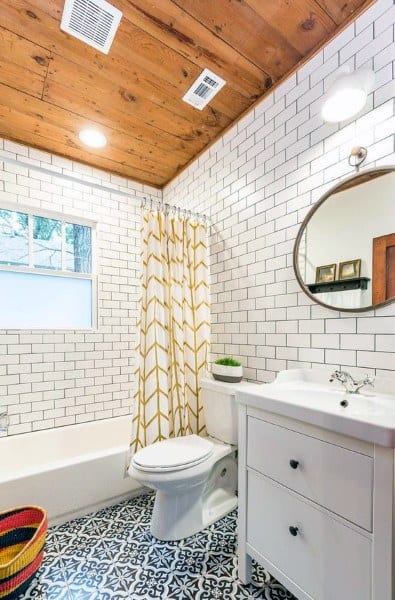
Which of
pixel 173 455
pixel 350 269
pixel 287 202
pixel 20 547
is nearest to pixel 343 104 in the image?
pixel 287 202

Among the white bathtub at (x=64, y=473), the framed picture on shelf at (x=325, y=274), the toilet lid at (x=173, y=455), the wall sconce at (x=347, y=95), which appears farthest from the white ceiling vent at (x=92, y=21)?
the white bathtub at (x=64, y=473)

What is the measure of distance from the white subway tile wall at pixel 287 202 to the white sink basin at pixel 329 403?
0.32ft

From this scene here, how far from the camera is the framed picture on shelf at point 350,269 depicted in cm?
145

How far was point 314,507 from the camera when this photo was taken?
1.05 metres

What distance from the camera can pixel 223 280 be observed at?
2297 millimetres

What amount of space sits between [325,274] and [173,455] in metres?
1.29

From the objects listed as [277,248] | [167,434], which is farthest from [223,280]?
[167,434]

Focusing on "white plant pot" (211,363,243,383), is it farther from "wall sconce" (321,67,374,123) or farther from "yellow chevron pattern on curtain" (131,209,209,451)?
"wall sconce" (321,67,374,123)

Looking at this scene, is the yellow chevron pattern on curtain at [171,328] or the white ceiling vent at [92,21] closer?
the white ceiling vent at [92,21]

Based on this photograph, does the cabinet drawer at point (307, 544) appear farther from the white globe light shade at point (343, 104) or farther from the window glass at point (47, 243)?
the window glass at point (47, 243)

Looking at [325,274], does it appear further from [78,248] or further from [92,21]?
[78,248]

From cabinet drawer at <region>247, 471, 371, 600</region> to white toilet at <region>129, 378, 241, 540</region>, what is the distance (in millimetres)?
400

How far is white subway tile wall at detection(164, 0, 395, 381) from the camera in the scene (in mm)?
1365

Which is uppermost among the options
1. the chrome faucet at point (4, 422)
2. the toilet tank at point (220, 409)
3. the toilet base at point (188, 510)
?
the toilet tank at point (220, 409)
